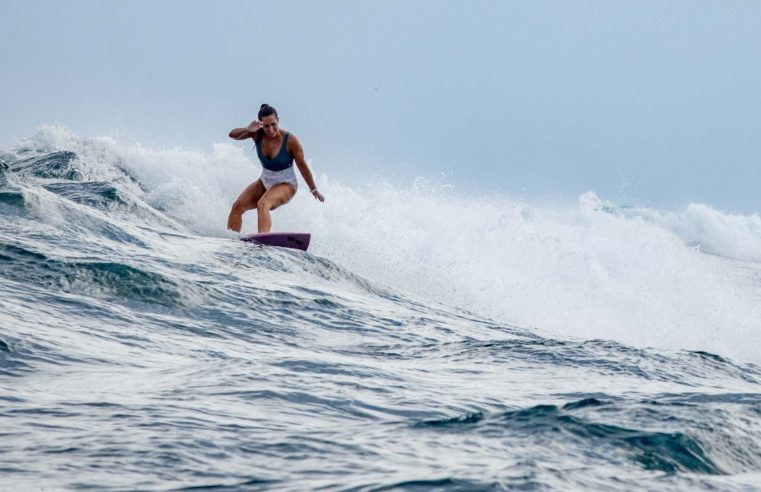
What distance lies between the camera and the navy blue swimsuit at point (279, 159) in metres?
13.0

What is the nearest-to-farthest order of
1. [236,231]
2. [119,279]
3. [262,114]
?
[119,279], [262,114], [236,231]

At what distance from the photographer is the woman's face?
1260cm

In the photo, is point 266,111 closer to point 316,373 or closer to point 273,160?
point 273,160

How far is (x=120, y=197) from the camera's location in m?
14.6

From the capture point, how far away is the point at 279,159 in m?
13.1

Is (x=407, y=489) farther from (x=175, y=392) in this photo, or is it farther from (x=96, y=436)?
(x=175, y=392)

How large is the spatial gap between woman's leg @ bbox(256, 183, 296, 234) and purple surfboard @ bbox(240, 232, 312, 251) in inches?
6.2

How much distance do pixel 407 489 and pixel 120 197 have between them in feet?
39.4

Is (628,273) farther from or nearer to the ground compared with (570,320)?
farther from the ground

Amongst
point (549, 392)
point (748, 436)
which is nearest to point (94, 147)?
point (549, 392)

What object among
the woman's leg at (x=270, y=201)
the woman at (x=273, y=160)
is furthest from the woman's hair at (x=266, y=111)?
the woman's leg at (x=270, y=201)

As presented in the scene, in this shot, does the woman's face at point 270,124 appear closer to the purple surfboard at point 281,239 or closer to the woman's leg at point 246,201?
the woman's leg at point 246,201

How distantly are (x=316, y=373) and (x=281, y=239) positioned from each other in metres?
6.66

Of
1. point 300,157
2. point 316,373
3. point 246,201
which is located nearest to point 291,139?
point 300,157
